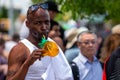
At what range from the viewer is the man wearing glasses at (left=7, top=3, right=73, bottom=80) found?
22.4 ft

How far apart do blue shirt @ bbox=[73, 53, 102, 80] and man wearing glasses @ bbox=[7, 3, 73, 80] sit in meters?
1.36

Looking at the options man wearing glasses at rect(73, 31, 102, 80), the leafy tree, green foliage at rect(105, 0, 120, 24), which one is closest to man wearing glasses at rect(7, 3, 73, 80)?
man wearing glasses at rect(73, 31, 102, 80)

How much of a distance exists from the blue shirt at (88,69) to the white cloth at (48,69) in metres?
1.31

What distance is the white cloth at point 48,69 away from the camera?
271 inches

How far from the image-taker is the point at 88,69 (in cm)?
853

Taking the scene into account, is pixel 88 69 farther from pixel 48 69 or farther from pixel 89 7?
pixel 48 69

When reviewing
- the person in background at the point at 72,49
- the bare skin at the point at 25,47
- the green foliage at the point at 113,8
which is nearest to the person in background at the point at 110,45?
the green foliage at the point at 113,8

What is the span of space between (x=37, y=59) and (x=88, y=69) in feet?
6.51

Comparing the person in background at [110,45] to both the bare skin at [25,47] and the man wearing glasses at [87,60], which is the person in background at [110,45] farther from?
the bare skin at [25,47]

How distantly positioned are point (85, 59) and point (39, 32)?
1960mm

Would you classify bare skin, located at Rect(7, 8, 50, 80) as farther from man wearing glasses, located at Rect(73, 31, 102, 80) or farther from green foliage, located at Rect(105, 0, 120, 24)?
green foliage, located at Rect(105, 0, 120, 24)

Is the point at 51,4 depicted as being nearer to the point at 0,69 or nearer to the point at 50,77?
the point at 0,69

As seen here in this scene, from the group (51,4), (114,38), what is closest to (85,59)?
(114,38)

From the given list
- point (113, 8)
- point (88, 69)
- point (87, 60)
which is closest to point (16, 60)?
point (88, 69)
